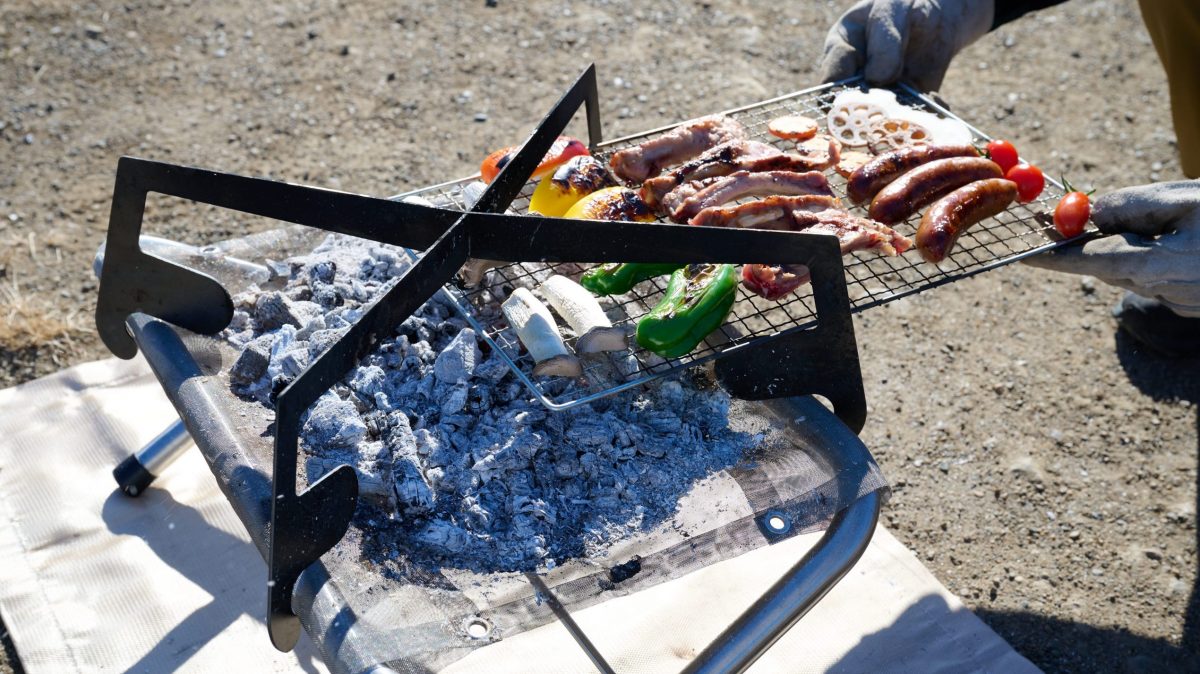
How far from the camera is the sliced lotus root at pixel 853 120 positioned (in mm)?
2826

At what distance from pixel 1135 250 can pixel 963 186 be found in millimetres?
441

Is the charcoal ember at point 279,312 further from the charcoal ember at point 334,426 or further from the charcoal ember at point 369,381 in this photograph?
the charcoal ember at point 334,426

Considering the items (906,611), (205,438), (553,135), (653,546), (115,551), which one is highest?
(553,135)

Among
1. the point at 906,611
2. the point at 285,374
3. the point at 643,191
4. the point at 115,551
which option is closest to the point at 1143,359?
the point at 906,611

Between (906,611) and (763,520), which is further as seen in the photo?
(906,611)

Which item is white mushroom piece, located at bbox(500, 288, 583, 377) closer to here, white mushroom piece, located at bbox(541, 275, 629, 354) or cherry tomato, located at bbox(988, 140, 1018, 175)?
white mushroom piece, located at bbox(541, 275, 629, 354)

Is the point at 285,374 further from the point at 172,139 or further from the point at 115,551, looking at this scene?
the point at 172,139

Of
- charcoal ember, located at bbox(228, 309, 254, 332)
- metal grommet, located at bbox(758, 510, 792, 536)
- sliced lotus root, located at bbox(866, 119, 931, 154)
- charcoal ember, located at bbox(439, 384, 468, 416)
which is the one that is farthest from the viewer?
sliced lotus root, located at bbox(866, 119, 931, 154)

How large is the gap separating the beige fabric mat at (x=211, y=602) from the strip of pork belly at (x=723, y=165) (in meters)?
1.20

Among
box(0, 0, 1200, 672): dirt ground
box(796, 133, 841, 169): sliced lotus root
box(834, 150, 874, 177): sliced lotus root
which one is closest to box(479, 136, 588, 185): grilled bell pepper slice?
box(796, 133, 841, 169): sliced lotus root

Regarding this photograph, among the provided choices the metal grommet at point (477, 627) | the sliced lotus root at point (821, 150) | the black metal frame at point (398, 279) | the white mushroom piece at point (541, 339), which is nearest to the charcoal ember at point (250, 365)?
the black metal frame at point (398, 279)

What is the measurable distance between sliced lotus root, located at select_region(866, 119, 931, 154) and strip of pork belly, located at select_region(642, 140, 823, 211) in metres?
0.26

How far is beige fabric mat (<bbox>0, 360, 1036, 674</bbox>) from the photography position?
108 inches

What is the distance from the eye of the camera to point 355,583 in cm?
182
